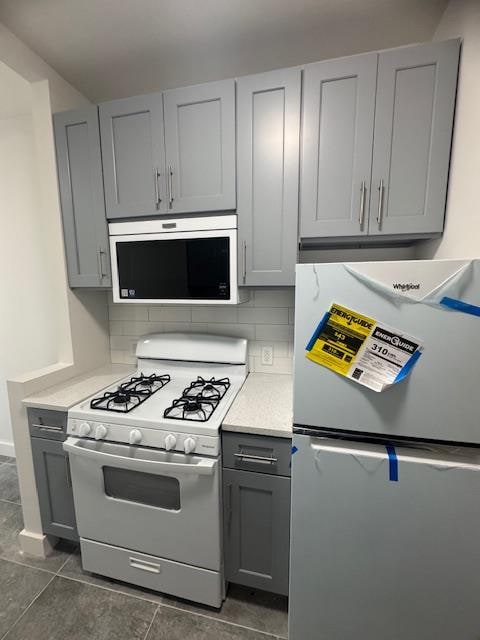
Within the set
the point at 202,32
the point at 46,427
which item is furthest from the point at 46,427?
the point at 202,32

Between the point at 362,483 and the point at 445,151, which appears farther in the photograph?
the point at 445,151

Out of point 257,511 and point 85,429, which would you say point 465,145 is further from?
point 85,429

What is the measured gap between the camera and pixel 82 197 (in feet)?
5.46

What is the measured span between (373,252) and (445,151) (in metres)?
0.57

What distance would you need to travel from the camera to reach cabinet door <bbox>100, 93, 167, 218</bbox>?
150 centimetres

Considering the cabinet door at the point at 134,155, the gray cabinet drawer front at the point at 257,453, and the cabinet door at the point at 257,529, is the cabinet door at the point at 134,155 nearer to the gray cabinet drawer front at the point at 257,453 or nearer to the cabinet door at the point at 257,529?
the gray cabinet drawer front at the point at 257,453

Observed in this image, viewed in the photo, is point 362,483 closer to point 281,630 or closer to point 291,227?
point 281,630

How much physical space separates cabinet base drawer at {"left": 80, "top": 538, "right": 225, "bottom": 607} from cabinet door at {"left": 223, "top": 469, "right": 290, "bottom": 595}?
0.11 metres

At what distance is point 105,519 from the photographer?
4.60 ft

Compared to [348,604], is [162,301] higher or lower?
higher

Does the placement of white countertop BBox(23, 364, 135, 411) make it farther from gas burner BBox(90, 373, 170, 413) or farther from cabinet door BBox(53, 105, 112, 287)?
cabinet door BBox(53, 105, 112, 287)

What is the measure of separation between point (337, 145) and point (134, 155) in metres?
1.06

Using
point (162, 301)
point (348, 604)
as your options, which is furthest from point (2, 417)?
point (348, 604)

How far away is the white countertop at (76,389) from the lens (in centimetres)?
148
